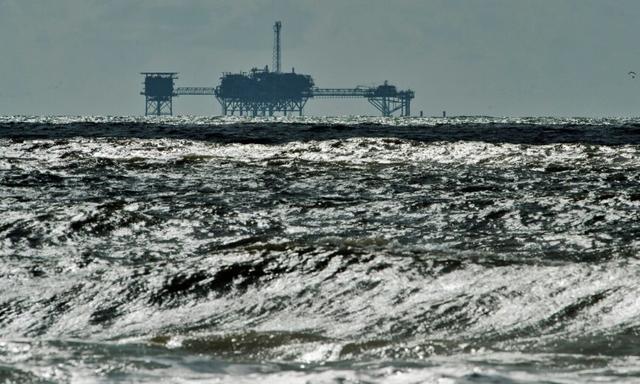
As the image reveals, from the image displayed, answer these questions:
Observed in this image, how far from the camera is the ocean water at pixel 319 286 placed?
6930mm

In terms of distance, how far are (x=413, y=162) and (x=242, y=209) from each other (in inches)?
603

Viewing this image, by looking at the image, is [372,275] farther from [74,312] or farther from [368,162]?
[368,162]

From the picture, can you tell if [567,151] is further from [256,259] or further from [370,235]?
[256,259]

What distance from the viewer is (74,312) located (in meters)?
9.49

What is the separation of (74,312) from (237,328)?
66.2 inches

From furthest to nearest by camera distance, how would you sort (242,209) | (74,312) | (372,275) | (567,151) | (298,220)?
(567,151) < (242,209) < (298,220) < (372,275) < (74,312)

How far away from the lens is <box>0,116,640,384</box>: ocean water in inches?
273

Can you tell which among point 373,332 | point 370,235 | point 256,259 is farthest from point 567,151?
point 373,332

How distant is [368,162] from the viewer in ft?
105

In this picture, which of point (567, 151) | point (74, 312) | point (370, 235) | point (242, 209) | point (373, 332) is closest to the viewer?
point (373, 332)

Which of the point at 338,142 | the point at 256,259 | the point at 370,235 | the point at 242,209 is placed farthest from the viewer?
the point at 338,142

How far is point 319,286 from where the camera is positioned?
10.1 meters

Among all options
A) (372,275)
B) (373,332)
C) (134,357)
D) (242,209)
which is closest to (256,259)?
(372,275)

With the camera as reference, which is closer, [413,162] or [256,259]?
[256,259]
